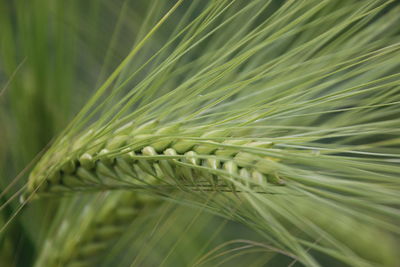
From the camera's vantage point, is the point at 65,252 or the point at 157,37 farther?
the point at 157,37

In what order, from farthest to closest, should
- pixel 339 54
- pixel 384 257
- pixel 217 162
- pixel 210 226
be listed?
pixel 210 226 < pixel 384 257 < pixel 339 54 < pixel 217 162

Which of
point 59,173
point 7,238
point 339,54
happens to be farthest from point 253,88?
point 7,238

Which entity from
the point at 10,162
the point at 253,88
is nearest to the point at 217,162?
the point at 253,88

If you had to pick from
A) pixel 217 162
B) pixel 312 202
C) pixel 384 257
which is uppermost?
pixel 217 162

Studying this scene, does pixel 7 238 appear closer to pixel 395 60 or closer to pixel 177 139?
pixel 177 139

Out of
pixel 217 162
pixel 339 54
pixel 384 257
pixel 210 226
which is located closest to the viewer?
pixel 217 162

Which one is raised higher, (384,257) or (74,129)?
(74,129)
